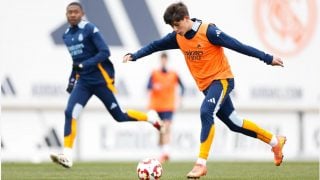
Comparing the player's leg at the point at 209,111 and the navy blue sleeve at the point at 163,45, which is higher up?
the navy blue sleeve at the point at 163,45

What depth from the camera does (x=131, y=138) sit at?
2189cm

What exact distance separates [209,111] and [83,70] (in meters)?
3.25

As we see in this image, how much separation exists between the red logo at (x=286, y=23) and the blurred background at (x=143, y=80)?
0.02 m

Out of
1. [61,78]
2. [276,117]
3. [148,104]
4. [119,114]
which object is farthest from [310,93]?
[119,114]

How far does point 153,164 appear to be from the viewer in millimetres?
10688

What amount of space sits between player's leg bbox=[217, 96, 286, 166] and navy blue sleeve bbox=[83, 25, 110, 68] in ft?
8.07

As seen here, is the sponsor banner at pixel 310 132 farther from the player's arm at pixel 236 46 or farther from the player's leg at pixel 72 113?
the player's arm at pixel 236 46

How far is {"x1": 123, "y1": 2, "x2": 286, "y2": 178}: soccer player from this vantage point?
1126 cm

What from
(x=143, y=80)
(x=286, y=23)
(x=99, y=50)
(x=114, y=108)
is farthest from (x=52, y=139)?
(x=99, y=50)

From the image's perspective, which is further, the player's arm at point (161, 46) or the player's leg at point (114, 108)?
the player's leg at point (114, 108)

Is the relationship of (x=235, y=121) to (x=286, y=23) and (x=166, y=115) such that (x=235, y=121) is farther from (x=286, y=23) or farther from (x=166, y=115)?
(x=286, y=23)

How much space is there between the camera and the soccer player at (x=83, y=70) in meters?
13.9

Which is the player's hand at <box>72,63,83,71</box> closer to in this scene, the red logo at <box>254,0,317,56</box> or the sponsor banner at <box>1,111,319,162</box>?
the sponsor banner at <box>1,111,319,162</box>

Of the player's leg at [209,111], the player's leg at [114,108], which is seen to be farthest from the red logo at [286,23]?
the player's leg at [209,111]
